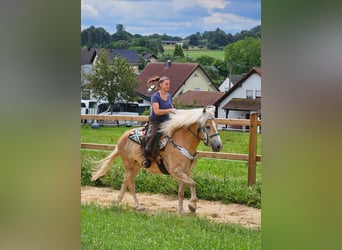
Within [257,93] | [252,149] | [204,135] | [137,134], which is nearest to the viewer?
[257,93]

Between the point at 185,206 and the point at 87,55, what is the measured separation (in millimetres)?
1043

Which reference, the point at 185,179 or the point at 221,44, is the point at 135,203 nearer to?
the point at 185,179

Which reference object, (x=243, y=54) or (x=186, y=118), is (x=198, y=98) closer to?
(x=186, y=118)

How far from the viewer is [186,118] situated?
10.2 feet

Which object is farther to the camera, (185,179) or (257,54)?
(185,179)

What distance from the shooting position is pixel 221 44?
9.93 feet

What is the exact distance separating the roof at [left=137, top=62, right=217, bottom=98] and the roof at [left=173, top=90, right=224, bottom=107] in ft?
0.19

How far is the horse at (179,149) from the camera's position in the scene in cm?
308

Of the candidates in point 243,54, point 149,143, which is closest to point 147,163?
point 149,143

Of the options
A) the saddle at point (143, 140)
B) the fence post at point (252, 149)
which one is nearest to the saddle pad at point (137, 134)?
the saddle at point (143, 140)

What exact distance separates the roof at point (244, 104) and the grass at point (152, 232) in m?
0.66

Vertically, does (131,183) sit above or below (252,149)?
below
